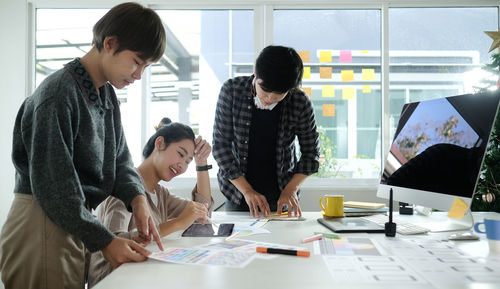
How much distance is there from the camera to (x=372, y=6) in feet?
11.2

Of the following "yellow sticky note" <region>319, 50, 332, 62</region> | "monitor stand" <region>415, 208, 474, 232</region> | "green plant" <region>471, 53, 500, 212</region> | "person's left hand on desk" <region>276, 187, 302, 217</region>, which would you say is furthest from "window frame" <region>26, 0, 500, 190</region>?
"monitor stand" <region>415, 208, 474, 232</region>

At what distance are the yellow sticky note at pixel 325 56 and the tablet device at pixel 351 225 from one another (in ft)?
7.26

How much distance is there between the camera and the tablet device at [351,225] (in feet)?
4.20

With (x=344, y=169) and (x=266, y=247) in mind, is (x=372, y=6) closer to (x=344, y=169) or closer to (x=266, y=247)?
(x=344, y=169)

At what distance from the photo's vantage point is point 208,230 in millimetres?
1280

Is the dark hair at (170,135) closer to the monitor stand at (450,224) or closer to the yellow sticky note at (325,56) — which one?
the monitor stand at (450,224)

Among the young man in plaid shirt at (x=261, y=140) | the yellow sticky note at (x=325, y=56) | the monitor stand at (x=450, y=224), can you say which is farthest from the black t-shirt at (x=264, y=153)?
the yellow sticky note at (x=325, y=56)

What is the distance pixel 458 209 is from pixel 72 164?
112 centimetres

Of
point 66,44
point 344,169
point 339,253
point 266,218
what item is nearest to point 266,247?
point 339,253

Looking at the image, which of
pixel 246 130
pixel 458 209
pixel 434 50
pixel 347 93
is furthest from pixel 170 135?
pixel 434 50

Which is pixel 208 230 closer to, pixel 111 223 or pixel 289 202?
pixel 111 223

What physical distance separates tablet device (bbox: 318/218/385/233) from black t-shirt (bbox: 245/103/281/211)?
435 millimetres

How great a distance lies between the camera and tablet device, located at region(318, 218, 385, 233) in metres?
1.28

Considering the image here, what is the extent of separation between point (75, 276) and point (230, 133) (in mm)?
1012
